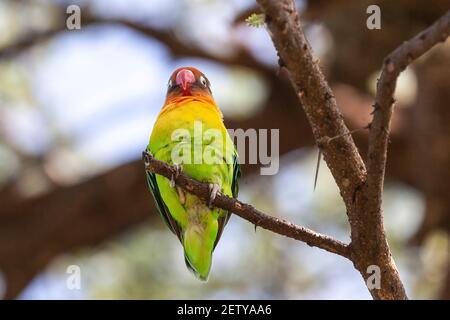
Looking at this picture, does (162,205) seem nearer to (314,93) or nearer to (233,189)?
(233,189)

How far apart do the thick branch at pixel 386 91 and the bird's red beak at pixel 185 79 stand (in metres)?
1.42

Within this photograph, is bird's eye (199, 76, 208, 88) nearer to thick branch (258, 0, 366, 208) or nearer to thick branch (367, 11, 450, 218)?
thick branch (258, 0, 366, 208)

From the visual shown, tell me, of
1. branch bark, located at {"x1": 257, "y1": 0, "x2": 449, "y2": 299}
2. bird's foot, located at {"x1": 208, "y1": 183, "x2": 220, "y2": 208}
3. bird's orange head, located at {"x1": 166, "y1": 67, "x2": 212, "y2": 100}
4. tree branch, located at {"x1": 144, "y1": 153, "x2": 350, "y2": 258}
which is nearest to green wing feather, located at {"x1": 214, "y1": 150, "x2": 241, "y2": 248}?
bird's orange head, located at {"x1": 166, "y1": 67, "x2": 212, "y2": 100}

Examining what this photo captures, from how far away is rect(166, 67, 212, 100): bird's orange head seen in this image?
3.83 metres

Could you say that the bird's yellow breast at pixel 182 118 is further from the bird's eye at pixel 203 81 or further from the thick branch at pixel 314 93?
the thick branch at pixel 314 93

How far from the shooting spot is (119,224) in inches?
291

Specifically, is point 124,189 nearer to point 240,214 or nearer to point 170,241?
point 170,241

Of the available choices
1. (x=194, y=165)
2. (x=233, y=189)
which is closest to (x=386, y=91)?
(x=194, y=165)

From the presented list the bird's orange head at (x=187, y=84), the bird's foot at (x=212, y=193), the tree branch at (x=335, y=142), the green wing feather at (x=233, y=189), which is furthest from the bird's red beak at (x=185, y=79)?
the tree branch at (x=335, y=142)

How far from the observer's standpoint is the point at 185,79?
3811 millimetres

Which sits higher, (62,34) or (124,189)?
A: (62,34)

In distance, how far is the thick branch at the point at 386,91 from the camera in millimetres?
2299
